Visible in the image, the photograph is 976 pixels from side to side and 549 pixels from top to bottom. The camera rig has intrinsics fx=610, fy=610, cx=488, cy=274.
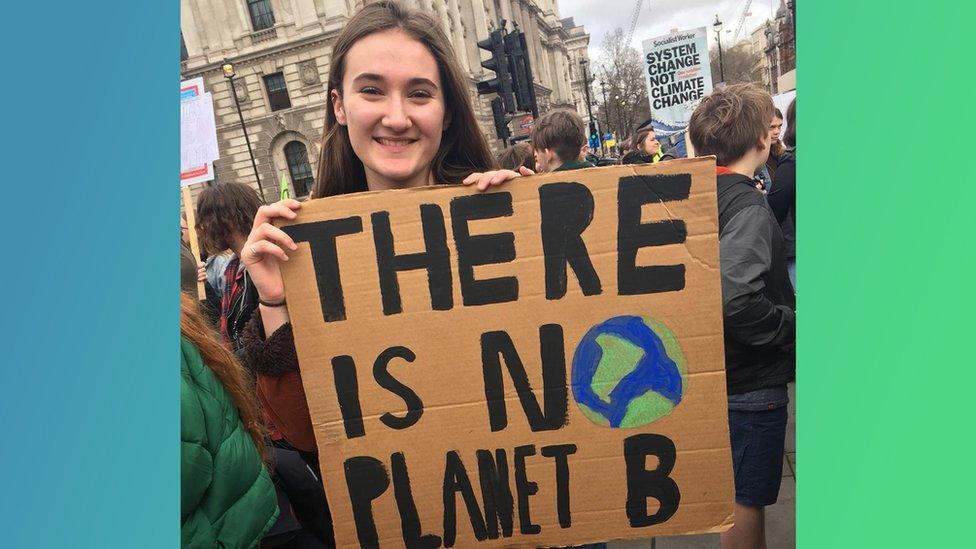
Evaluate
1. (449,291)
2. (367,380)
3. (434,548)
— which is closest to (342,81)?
(449,291)

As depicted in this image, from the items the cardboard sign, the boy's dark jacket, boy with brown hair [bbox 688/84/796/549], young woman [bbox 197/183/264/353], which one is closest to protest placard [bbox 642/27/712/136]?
boy with brown hair [bbox 688/84/796/549]

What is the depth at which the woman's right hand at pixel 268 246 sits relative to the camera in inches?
53.2

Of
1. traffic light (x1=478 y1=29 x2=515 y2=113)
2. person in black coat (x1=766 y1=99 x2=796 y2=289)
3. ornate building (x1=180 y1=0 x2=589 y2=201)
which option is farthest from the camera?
ornate building (x1=180 y1=0 x2=589 y2=201)

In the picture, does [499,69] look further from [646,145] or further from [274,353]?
[274,353]

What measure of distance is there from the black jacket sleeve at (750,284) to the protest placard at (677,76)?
6.80 meters

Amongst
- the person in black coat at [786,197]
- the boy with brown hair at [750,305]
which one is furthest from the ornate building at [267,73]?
the boy with brown hair at [750,305]

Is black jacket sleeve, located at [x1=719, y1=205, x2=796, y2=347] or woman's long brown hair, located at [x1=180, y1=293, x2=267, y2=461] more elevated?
woman's long brown hair, located at [x1=180, y1=293, x2=267, y2=461]

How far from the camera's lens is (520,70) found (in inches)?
433

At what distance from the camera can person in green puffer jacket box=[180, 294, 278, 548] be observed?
40.3 inches

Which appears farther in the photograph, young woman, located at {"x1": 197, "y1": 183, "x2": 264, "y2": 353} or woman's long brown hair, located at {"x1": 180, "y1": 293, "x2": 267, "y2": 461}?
young woman, located at {"x1": 197, "y1": 183, "x2": 264, "y2": 353}

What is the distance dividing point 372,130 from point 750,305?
1.24 metres

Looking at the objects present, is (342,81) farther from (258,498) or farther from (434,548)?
(434,548)

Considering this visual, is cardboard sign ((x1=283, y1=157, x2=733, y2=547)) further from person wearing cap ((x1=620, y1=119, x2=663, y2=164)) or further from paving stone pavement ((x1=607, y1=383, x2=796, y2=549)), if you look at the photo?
person wearing cap ((x1=620, y1=119, x2=663, y2=164))

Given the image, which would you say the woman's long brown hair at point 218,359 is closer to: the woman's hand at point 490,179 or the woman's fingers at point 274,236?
the woman's fingers at point 274,236
